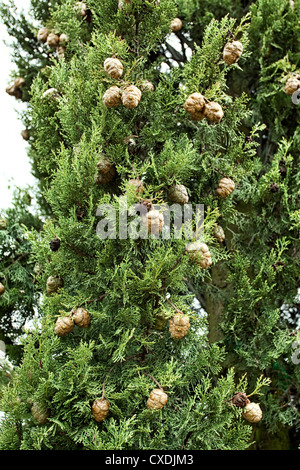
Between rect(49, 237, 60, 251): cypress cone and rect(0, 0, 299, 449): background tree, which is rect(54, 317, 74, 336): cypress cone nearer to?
rect(0, 0, 299, 449): background tree

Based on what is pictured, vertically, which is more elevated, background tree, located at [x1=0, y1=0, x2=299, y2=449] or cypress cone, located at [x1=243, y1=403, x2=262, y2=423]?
background tree, located at [x1=0, y1=0, x2=299, y2=449]

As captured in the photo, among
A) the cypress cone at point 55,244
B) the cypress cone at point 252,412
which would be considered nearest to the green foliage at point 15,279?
the cypress cone at point 55,244

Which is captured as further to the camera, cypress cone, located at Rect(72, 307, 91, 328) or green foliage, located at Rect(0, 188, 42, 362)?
green foliage, located at Rect(0, 188, 42, 362)

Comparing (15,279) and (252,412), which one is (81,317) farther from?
(15,279)

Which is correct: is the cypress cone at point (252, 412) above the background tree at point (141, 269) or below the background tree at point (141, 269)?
below

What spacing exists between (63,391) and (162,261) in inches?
→ 35.9

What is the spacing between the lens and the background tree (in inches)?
95.0

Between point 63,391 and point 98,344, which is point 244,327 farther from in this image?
point 63,391

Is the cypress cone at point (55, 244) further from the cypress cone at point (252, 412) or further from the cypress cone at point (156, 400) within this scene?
the cypress cone at point (252, 412)

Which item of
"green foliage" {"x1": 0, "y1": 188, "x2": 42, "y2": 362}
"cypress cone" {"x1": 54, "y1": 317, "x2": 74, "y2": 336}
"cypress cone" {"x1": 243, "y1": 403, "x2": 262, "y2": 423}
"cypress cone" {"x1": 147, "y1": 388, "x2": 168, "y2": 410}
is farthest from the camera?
"green foliage" {"x1": 0, "y1": 188, "x2": 42, "y2": 362}

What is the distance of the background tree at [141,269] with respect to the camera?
241 centimetres

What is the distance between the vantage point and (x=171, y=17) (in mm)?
2994

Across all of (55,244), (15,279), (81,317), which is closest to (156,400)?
(81,317)

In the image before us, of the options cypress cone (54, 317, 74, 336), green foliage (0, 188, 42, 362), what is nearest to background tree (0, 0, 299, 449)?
cypress cone (54, 317, 74, 336)
